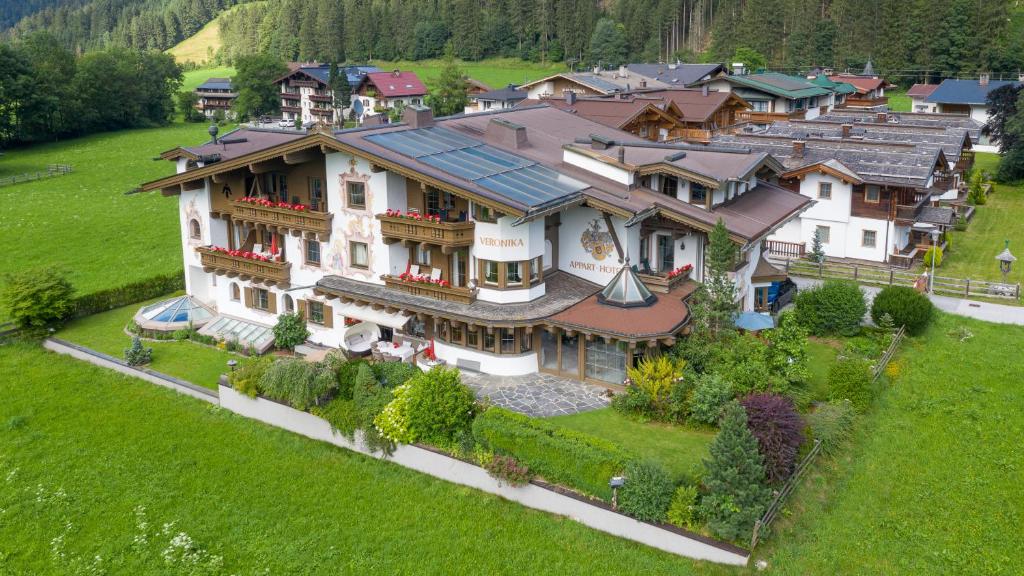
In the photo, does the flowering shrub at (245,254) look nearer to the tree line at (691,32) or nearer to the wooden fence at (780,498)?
Result: the wooden fence at (780,498)

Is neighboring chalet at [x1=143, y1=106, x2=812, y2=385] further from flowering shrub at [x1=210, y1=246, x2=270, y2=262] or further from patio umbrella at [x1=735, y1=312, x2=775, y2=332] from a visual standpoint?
patio umbrella at [x1=735, y1=312, x2=775, y2=332]

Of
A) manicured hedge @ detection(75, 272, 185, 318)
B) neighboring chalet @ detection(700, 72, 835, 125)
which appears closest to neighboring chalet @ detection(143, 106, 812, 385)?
manicured hedge @ detection(75, 272, 185, 318)

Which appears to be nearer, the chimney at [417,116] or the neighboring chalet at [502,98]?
the chimney at [417,116]

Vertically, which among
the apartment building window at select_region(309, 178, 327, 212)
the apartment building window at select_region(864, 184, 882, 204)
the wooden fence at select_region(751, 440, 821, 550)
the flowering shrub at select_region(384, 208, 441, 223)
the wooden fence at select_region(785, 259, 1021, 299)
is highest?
the apartment building window at select_region(309, 178, 327, 212)

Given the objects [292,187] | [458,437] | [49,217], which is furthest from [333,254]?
[49,217]

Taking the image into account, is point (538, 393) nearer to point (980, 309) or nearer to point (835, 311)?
point (835, 311)

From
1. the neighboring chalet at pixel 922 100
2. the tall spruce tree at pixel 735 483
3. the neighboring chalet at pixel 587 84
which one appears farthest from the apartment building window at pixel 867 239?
the neighboring chalet at pixel 922 100
